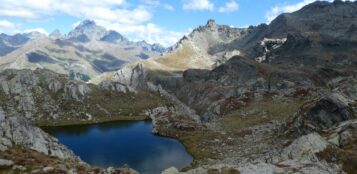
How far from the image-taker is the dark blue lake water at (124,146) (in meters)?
109

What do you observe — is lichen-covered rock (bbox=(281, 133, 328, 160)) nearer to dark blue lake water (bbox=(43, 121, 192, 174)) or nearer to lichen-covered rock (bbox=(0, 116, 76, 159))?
dark blue lake water (bbox=(43, 121, 192, 174))

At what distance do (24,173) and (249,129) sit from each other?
8108 centimetres

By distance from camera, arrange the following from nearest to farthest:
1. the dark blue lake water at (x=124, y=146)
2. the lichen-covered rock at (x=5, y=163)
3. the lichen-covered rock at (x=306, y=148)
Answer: the lichen-covered rock at (x=5, y=163)
the lichen-covered rock at (x=306, y=148)
the dark blue lake water at (x=124, y=146)

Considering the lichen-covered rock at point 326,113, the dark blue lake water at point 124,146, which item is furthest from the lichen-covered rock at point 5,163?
the lichen-covered rock at point 326,113

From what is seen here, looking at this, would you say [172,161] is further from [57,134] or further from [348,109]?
[57,134]

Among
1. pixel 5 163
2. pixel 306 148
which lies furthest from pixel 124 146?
pixel 306 148

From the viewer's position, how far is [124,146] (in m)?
133

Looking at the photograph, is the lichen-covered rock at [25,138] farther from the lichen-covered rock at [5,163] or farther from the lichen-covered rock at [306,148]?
the lichen-covered rock at [306,148]

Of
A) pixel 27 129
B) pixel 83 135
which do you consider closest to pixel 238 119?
pixel 83 135

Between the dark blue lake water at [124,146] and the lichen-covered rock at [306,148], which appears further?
the dark blue lake water at [124,146]

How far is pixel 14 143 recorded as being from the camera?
76.6 m

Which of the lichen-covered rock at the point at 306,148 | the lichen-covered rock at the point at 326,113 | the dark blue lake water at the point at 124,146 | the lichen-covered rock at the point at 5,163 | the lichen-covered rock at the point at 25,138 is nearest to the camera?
the lichen-covered rock at the point at 5,163

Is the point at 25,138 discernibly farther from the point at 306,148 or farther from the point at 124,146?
the point at 124,146

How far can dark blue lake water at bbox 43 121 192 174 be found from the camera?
10881cm
